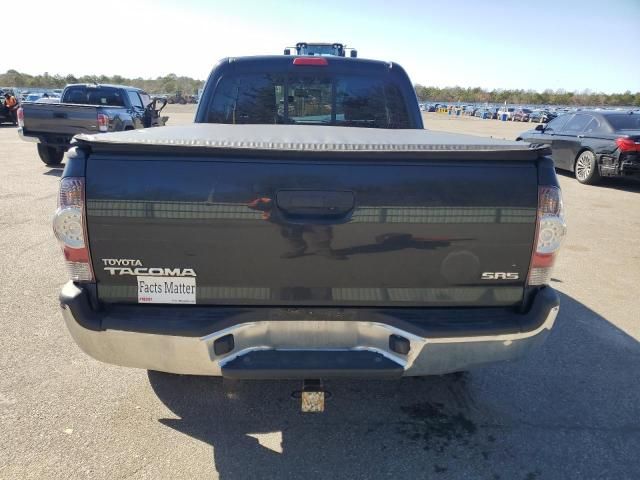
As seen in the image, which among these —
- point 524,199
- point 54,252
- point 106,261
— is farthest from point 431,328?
point 54,252

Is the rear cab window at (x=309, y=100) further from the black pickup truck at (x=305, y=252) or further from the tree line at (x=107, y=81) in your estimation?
the tree line at (x=107, y=81)

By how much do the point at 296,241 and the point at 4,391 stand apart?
2.25 metres

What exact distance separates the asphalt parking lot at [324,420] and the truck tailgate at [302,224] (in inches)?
35.1

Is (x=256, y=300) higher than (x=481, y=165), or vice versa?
(x=481, y=165)

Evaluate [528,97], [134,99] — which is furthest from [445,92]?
[134,99]

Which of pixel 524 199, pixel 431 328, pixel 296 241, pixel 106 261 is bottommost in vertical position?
pixel 431 328

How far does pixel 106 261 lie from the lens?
216 cm

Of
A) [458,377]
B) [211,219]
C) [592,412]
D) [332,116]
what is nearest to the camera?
[211,219]

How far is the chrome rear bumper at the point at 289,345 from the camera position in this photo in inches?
86.1

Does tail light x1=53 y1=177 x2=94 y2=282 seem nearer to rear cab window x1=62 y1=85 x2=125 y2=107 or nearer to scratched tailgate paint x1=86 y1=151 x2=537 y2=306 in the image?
scratched tailgate paint x1=86 y1=151 x2=537 y2=306

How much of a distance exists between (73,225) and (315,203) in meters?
1.06

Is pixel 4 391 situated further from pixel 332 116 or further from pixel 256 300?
pixel 332 116

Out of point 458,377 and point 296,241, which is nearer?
point 296,241

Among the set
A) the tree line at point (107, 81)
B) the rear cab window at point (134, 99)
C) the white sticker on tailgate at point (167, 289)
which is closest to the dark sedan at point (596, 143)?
the rear cab window at point (134, 99)
